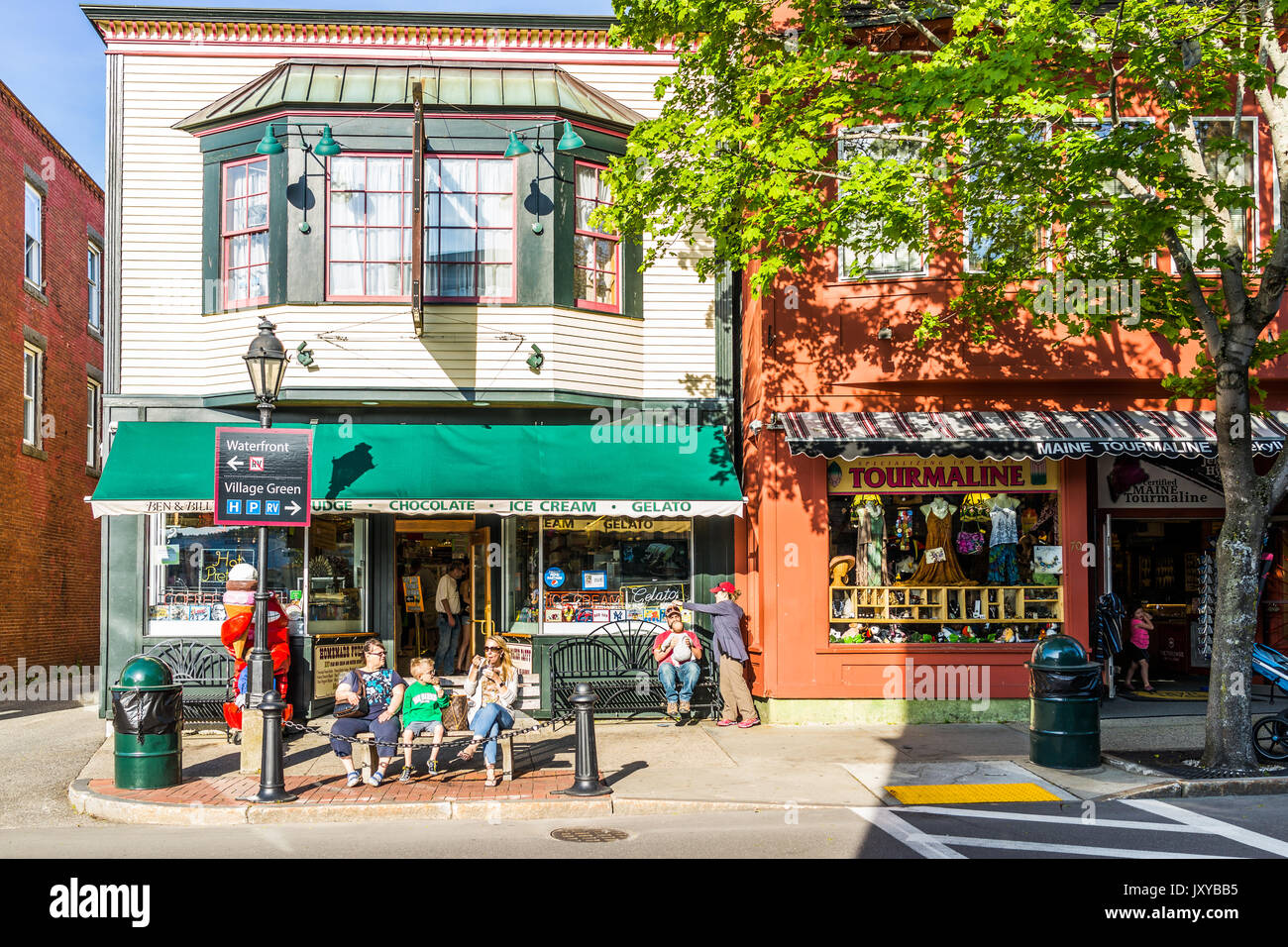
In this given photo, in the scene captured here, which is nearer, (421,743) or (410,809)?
(410,809)

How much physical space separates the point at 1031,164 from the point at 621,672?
7594 mm

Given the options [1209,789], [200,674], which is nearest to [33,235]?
[200,674]

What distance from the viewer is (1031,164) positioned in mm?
9609

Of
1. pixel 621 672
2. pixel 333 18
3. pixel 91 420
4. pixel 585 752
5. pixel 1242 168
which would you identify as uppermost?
pixel 333 18

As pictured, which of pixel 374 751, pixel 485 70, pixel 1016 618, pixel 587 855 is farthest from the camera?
pixel 485 70

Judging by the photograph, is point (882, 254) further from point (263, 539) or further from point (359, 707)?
point (359, 707)

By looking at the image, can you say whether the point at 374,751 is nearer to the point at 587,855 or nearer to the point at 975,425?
the point at 587,855

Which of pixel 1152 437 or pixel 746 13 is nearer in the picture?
pixel 746 13

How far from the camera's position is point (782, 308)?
13.3m

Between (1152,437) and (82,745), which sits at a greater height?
(1152,437)

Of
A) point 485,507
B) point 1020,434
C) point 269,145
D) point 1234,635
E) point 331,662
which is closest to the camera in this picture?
point 1234,635

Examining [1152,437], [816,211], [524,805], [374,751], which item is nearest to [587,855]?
[524,805]

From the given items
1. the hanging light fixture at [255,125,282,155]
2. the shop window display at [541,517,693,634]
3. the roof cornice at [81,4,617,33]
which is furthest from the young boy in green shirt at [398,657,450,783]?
the roof cornice at [81,4,617,33]

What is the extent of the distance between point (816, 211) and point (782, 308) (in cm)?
241
